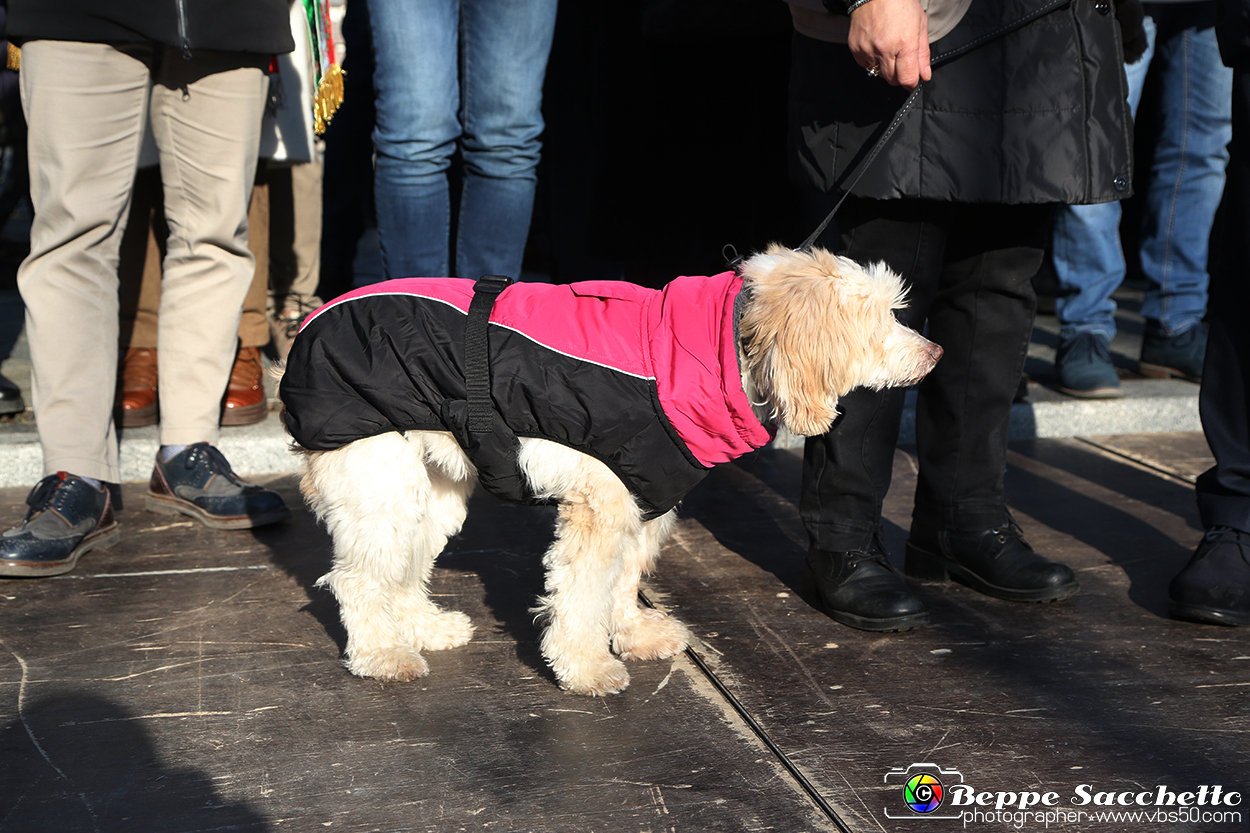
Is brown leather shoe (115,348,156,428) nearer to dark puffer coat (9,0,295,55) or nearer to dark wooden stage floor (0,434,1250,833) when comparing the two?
dark wooden stage floor (0,434,1250,833)

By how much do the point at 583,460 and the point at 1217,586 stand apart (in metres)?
1.94

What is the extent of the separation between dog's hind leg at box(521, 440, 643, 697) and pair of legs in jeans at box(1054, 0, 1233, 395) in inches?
135

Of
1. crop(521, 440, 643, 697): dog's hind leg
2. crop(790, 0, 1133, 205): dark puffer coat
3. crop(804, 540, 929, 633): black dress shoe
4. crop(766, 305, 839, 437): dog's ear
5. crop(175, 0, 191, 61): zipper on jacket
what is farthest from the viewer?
crop(175, 0, 191, 61): zipper on jacket

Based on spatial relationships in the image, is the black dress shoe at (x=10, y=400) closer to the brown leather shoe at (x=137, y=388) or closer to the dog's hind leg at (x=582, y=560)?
the brown leather shoe at (x=137, y=388)

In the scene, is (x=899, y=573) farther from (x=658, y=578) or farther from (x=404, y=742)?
(x=404, y=742)

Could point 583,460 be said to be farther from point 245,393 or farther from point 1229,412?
point 245,393

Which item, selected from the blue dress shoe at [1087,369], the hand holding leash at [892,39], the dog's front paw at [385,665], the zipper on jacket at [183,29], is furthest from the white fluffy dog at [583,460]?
the blue dress shoe at [1087,369]

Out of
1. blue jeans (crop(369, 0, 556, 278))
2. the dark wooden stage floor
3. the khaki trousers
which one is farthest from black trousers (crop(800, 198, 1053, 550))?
the khaki trousers

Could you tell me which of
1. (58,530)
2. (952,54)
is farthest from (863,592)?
(58,530)

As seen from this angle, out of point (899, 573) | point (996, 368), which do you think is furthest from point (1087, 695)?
point (996, 368)

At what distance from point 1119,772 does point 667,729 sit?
3.30 ft

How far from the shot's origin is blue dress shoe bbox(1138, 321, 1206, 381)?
5.48 m

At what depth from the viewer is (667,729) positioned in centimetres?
259

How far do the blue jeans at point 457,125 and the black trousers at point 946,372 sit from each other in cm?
141
